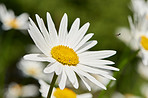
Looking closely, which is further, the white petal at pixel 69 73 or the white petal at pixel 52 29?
the white petal at pixel 52 29

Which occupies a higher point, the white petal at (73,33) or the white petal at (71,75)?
the white petal at (73,33)

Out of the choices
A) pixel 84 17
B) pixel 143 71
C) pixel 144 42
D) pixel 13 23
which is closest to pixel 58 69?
pixel 144 42

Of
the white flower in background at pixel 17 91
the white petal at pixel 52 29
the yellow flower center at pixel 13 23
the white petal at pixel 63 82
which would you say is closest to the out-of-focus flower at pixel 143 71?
the white flower in background at pixel 17 91

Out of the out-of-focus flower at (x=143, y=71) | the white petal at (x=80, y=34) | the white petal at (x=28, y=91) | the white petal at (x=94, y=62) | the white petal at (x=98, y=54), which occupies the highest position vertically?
the white petal at (x=80, y=34)

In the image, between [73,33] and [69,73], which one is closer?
[69,73]

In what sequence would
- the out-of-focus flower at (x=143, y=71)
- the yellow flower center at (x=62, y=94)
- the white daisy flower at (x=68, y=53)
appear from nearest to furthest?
the white daisy flower at (x=68, y=53) → the yellow flower center at (x=62, y=94) → the out-of-focus flower at (x=143, y=71)

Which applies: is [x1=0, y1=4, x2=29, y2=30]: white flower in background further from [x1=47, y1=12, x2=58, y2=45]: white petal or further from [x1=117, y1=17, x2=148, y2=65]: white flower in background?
[x1=47, y1=12, x2=58, y2=45]: white petal

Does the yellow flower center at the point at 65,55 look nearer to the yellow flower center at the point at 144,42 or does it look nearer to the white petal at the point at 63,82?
the white petal at the point at 63,82

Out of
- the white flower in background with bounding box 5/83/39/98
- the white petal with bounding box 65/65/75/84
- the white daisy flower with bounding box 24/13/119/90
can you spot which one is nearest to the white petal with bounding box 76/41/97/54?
the white daisy flower with bounding box 24/13/119/90

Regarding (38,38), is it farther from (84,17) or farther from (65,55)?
(84,17)
